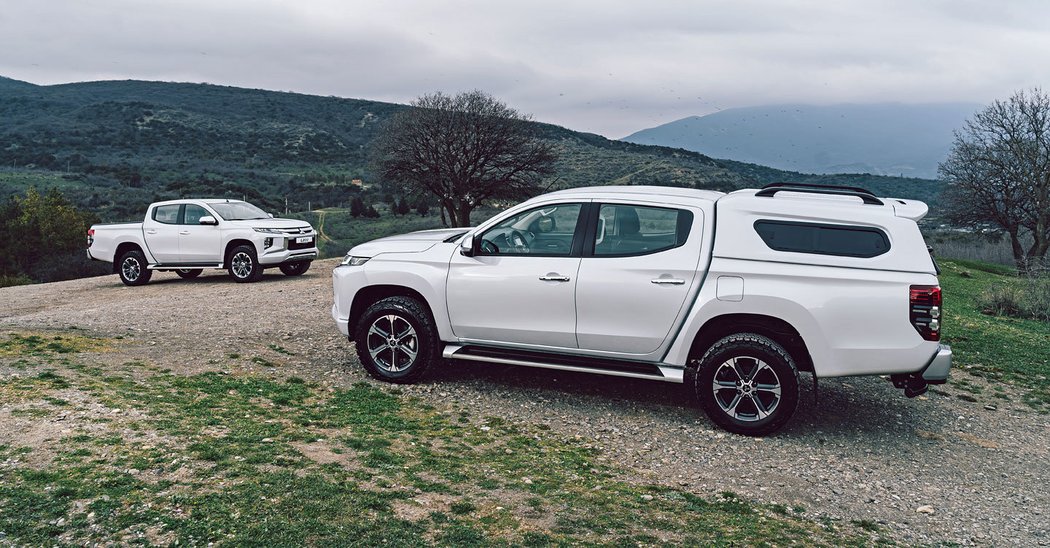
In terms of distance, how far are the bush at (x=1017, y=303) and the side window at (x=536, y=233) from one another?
1446cm

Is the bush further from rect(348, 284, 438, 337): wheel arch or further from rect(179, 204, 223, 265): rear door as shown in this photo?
rect(179, 204, 223, 265): rear door

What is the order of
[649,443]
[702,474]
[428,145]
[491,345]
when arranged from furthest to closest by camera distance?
[428,145], [491,345], [649,443], [702,474]

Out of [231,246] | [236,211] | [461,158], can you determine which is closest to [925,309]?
[231,246]

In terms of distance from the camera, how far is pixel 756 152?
162875 mm

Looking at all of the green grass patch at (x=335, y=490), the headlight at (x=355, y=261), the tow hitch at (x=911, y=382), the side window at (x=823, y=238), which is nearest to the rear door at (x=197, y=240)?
the headlight at (x=355, y=261)

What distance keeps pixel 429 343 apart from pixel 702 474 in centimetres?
288

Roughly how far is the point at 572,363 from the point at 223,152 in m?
70.5

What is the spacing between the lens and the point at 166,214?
15.5 meters

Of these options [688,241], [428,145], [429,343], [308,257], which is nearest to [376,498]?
[429,343]

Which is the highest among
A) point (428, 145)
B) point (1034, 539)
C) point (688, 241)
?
point (428, 145)

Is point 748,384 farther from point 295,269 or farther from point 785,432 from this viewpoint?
point 295,269

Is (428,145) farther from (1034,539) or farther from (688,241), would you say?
(1034,539)

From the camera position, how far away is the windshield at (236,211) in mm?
Result: 15359

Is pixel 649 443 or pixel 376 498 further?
pixel 649 443
